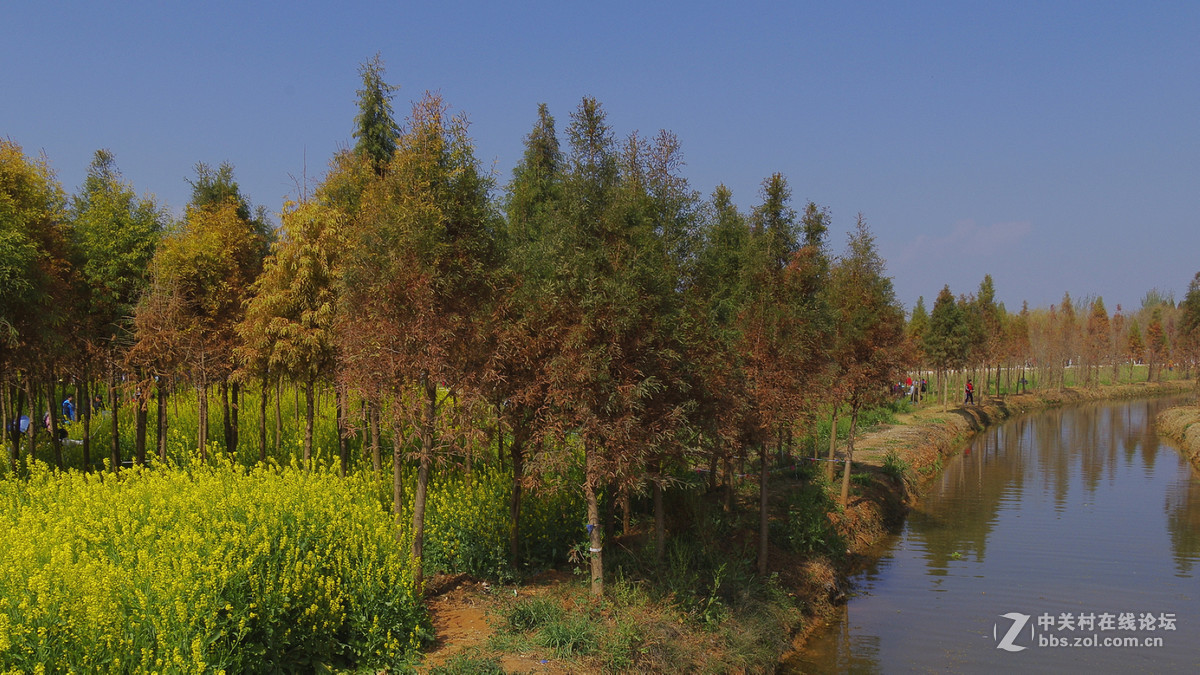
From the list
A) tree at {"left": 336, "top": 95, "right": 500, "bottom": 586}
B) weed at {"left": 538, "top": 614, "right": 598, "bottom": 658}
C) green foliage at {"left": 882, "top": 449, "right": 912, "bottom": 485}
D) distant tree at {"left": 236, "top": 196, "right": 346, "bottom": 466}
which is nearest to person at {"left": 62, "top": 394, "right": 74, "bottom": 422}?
distant tree at {"left": 236, "top": 196, "right": 346, "bottom": 466}

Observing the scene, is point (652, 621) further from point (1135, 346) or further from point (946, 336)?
point (1135, 346)

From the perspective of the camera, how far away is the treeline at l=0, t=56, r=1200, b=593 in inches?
371

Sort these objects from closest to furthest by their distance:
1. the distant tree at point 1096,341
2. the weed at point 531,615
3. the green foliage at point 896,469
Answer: the weed at point 531,615 → the green foliage at point 896,469 → the distant tree at point 1096,341

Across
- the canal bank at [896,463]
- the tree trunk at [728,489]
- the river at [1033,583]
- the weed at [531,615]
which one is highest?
the tree trunk at [728,489]

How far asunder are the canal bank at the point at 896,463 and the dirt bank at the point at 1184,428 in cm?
814

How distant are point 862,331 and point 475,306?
11.3 meters

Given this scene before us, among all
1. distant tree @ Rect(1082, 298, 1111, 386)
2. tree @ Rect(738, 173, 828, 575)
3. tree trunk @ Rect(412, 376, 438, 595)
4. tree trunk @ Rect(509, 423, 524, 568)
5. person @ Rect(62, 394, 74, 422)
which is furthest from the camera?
distant tree @ Rect(1082, 298, 1111, 386)

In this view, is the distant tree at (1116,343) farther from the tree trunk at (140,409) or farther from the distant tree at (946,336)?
the tree trunk at (140,409)

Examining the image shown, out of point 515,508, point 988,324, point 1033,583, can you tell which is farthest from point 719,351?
point 988,324

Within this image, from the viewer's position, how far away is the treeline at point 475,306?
9422mm

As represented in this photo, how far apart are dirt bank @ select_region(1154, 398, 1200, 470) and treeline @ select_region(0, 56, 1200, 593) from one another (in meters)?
20.3

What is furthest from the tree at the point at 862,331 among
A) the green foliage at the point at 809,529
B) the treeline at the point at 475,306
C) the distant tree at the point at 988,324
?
the distant tree at the point at 988,324

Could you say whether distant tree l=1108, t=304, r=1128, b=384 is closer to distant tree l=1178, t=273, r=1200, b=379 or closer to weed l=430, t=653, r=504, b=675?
distant tree l=1178, t=273, r=1200, b=379

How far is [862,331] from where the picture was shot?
18.1m
